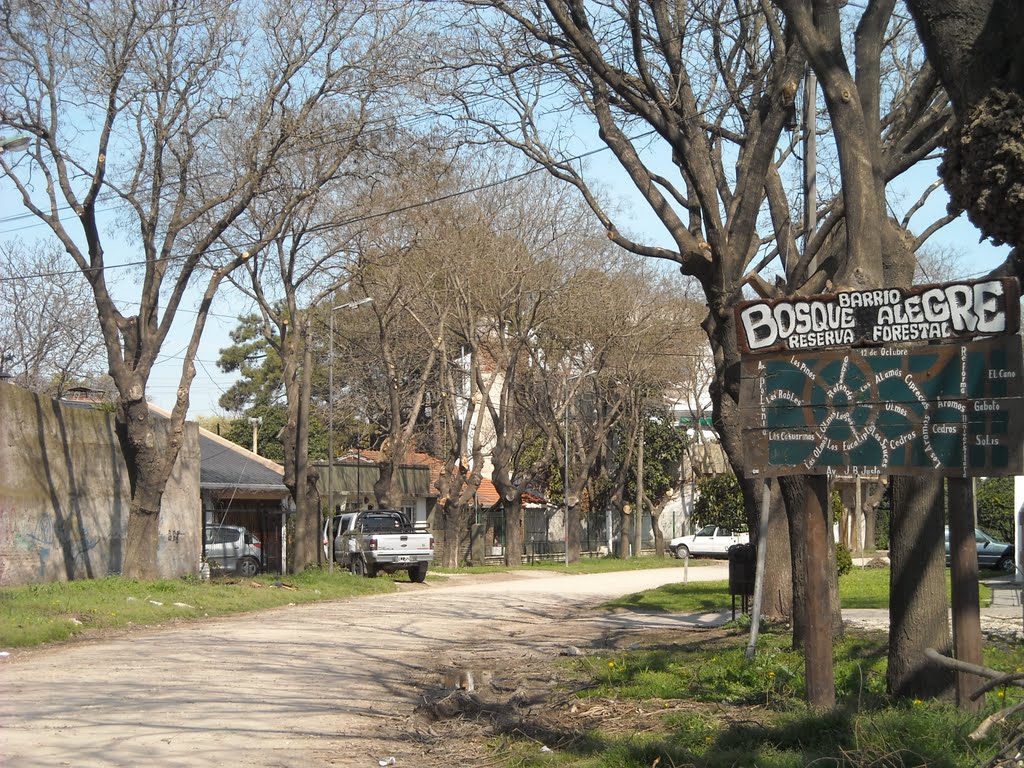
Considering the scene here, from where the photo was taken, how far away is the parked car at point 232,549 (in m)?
32.2

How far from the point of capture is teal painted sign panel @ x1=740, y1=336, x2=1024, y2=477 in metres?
7.62

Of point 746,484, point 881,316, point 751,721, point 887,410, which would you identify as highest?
point 881,316

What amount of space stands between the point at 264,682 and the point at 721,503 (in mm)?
40301

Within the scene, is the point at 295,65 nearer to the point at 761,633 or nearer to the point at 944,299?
the point at 761,633

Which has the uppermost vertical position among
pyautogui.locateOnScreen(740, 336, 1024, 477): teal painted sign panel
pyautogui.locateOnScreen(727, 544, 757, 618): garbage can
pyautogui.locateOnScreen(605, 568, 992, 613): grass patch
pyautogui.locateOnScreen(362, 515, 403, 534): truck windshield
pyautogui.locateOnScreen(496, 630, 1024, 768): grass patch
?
pyautogui.locateOnScreen(740, 336, 1024, 477): teal painted sign panel

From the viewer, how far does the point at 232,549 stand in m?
33.0

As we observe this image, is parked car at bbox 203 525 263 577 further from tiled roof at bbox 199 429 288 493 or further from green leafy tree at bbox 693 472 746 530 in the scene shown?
green leafy tree at bbox 693 472 746 530

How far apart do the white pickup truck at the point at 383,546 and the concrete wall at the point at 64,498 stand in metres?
5.24

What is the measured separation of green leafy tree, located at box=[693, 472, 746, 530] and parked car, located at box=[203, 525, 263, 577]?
22.9 meters

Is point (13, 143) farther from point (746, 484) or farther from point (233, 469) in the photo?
point (233, 469)

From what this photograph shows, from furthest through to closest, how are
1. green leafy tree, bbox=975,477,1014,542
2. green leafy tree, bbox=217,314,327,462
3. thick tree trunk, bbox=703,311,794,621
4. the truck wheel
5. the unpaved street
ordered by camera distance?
green leafy tree, bbox=217,314,327,462
green leafy tree, bbox=975,477,1014,542
the truck wheel
thick tree trunk, bbox=703,311,794,621
the unpaved street

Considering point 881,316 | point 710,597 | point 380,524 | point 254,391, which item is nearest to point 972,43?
point 881,316

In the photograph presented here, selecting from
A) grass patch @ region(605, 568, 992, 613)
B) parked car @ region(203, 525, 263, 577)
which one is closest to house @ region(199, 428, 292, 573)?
parked car @ region(203, 525, 263, 577)

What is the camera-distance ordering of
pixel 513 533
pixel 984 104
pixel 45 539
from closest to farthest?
1. pixel 984 104
2. pixel 45 539
3. pixel 513 533
